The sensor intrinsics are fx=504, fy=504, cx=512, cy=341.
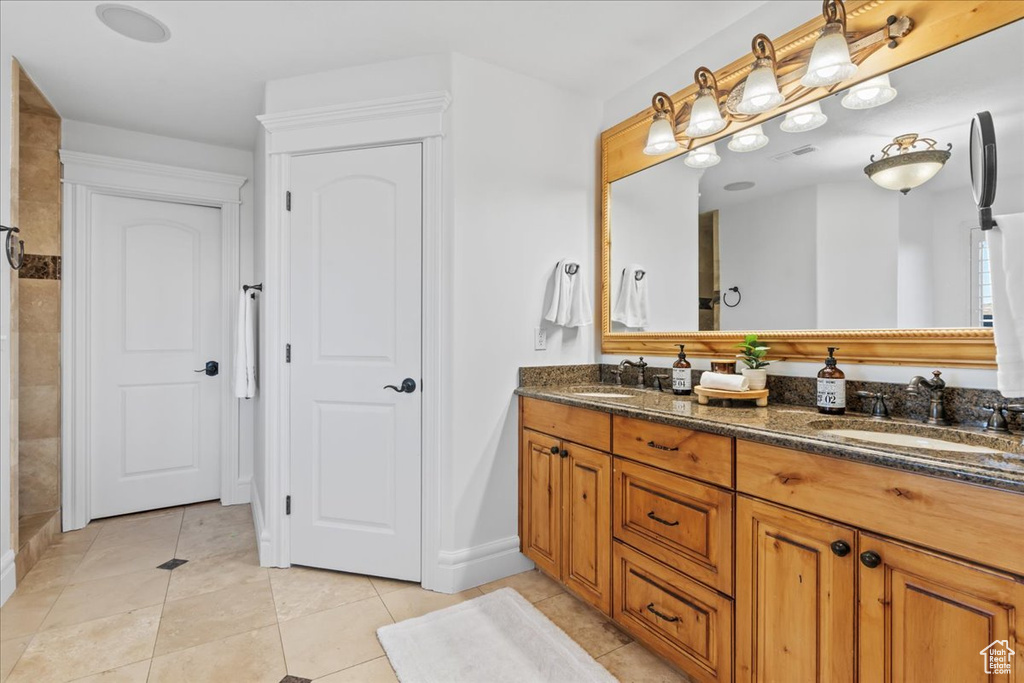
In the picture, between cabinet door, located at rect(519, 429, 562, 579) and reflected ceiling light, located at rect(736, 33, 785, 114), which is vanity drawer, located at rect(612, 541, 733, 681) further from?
reflected ceiling light, located at rect(736, 33, 785, 114)

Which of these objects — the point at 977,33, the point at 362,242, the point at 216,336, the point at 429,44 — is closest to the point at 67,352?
the point at 216,336

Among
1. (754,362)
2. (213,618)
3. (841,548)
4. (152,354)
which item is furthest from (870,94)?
(152,354)

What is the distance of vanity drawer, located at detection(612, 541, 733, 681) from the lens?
1.43 meters

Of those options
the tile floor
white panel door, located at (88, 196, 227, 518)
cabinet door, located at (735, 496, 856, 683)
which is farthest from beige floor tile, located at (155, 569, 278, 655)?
cabinet door, located at (735, 496, 856, 683)

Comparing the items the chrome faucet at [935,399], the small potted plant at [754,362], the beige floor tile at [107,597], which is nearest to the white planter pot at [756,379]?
the small potted plant at [754,362]

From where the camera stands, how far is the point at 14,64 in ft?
7.49

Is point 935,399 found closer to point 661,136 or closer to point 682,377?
point 682,377

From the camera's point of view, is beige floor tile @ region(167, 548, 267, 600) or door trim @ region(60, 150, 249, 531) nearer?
beige floor tile @ region(167, 548, 267, 600)

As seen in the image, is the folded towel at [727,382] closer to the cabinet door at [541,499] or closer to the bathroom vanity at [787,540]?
the bathroom vanity at [787,540]

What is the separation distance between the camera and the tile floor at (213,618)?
5.62 feet

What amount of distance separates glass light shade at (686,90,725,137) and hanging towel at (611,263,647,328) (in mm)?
701

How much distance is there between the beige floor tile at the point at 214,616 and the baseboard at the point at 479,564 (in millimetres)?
704

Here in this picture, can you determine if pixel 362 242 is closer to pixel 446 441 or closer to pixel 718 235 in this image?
pixel 446 441

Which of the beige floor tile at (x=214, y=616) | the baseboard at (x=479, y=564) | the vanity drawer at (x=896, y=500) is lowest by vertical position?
the beige floor tile at (x=214, y=616)
